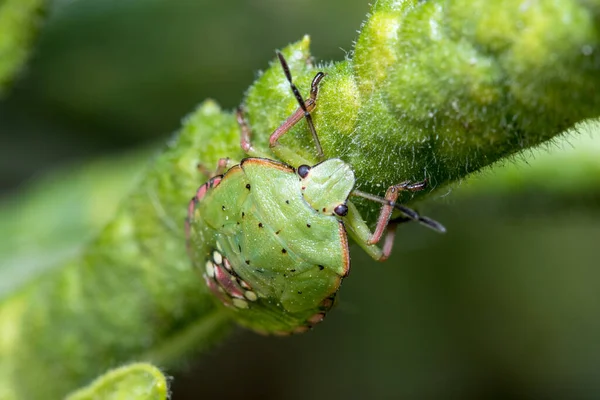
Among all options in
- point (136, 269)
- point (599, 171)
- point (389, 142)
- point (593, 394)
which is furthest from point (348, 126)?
point (593, 394)

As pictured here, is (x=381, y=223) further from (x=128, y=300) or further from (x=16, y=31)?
(x=16, y=31)

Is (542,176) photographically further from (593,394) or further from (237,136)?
(593,394)

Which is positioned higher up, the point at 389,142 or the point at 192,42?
the point at 192,42

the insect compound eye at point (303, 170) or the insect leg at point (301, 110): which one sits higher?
the insect leg at point (301, 110)

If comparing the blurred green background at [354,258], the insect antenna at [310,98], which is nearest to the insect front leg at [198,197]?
the insect antenna at [310,98]

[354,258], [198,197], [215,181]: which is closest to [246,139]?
[215,181]

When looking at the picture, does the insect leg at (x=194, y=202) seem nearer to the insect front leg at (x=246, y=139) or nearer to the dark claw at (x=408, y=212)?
the insect front leg at (x=246, y=139)
